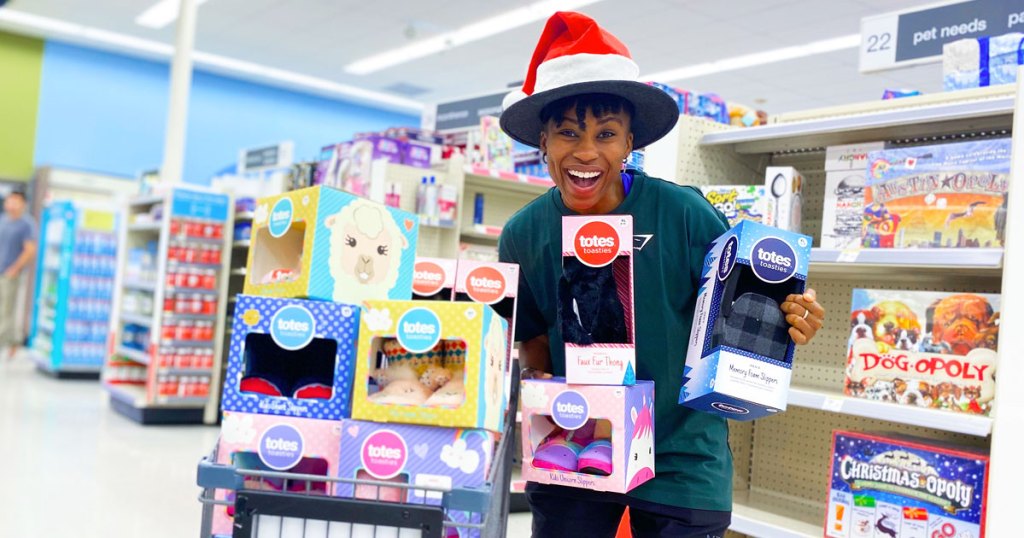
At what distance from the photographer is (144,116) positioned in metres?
14.4

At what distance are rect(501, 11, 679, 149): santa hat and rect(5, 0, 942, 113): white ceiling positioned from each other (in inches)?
312

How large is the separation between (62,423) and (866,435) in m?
5.89

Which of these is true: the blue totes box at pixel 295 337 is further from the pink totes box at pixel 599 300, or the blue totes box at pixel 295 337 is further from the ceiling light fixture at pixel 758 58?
the ceiling light fixture at pixel 758 58

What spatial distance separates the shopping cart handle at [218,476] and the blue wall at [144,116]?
13.7 metres

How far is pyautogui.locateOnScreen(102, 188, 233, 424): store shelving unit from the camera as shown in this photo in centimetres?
682

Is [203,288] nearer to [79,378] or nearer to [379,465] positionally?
[79,378]

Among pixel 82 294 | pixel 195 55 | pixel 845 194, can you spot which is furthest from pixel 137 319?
pixel 195 55

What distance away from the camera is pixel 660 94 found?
5.34 feet

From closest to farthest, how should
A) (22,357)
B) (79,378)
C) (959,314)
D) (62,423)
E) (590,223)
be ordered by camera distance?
(590,223) < (959,314) < (62,423) < (79,378) < (22,357)

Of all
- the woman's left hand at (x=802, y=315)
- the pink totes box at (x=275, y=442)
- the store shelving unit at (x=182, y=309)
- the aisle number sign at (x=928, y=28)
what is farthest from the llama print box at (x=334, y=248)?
the store shelving unit at (x=182, y=309)

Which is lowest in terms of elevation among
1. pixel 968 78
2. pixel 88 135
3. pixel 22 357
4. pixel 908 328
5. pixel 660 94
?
pixel 22 357

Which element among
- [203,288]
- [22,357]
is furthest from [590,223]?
[22,357]

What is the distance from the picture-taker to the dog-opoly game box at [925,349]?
2684 millimetres

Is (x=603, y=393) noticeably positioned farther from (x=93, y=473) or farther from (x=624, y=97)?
(x=93, y=473)
